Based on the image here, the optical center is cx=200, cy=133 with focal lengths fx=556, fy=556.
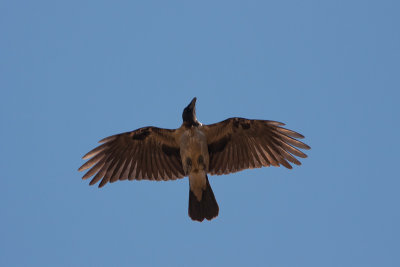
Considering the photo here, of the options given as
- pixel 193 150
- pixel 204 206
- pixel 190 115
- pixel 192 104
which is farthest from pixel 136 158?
pixel 204 206

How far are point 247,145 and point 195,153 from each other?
4.14 feet

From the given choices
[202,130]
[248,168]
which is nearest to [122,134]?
[202,130]

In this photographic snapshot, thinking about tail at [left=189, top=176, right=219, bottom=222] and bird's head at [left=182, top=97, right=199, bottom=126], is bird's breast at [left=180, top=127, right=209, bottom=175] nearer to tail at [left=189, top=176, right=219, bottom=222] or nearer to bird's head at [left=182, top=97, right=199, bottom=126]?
bird's head at [left=182, top=97, right=199, bottom=126]

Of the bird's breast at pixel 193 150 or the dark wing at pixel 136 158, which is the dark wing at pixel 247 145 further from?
the dark wing at pixel 136 158

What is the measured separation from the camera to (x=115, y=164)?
12453 millimetres

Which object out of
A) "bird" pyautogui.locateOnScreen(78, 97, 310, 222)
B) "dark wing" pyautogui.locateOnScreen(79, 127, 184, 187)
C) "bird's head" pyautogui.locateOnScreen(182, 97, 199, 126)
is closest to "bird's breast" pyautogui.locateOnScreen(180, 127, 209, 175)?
"bird" pyautogui.locateOnScreen(78, 97, 310, 222)

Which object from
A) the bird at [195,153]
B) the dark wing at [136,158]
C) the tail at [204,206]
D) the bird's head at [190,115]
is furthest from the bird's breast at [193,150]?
the tail at [204,206]

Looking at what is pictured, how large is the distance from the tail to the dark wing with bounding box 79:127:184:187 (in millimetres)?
784

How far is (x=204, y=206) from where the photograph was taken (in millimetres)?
11914

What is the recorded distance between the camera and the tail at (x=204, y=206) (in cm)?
1187

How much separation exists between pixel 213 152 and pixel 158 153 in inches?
49.1

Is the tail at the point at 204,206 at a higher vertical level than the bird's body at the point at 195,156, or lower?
lower

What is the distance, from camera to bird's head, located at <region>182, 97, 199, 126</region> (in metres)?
12.1

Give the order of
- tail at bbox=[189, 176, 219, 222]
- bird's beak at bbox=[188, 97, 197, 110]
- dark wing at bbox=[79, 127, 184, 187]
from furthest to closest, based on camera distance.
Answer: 1. dark wing at bbox=[79, 127, 184, 187]
2. bird's beak at bbox=[188, 97, 197, 110]
3. tail at bbox=[189, 176, 219, 222]
